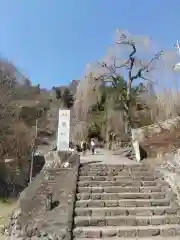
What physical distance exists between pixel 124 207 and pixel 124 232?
3.90 feet

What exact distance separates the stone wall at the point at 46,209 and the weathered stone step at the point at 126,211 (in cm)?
37

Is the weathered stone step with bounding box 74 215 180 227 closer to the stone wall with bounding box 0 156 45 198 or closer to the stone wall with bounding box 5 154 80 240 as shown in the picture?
the stone wall with bounding box 5 154 80 240

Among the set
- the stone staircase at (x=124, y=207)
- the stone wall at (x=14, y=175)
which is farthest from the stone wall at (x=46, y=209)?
the stone wall at (x=14, y=175)

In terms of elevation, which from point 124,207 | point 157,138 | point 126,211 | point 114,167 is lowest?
point 126,211

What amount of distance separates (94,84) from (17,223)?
18.8 meters

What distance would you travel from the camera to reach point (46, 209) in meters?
8.00

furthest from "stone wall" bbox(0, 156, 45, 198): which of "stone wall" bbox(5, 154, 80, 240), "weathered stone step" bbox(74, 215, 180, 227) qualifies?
"weathered stone step" bbox(74, 215, 180, 227)

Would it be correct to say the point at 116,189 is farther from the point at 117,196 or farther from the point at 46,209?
the point at 46,209

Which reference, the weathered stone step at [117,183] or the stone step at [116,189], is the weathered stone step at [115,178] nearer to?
the weathered stone step at [117,183]

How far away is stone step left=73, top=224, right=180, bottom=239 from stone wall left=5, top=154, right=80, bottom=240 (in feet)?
1.10

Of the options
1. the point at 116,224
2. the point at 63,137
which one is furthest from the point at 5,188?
the point at 116,224

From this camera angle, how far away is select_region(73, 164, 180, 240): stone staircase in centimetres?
721

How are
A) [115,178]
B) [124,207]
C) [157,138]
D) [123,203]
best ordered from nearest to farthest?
[124,207] < [123,203] < [115,178] < [157,138]

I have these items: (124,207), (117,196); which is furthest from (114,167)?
(124,207)
